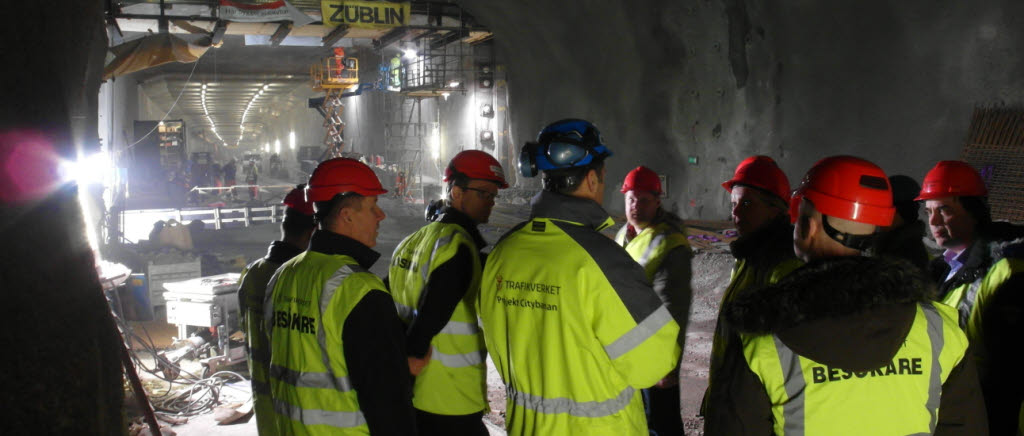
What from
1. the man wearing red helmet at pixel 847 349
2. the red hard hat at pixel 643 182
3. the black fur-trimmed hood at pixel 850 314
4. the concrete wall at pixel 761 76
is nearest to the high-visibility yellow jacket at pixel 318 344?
the man wearing red helmet at pixel 847 349

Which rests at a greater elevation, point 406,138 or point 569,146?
point 406,138

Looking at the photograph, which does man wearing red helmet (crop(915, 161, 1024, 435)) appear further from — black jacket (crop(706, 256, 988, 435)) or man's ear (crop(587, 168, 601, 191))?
man's ear (crop(587, 168, 601, 191))

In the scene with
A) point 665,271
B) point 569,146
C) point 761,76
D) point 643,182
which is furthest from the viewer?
point 761,76

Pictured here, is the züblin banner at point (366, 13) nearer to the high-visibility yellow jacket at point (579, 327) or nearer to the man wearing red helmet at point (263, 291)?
the man wearing red helmet at point (263, 291)

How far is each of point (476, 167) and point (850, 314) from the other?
2.07 meters

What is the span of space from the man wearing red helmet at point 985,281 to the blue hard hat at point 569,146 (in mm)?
1722

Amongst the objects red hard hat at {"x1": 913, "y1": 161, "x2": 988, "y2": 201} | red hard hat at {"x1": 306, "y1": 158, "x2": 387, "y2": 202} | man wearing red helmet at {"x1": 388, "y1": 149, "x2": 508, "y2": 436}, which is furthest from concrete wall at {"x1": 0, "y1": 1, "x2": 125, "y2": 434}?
red hard hat at {"x1": 913, "y1": 161, "x2": 988, "y2": 201}

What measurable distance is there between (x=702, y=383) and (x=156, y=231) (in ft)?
38.7

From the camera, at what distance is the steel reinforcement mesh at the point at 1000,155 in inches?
332

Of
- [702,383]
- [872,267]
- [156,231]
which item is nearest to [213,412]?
[702,383]

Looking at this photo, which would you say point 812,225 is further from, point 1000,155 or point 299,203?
point 1000,155

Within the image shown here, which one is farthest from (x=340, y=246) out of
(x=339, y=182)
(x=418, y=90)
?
(x=418, y=90)

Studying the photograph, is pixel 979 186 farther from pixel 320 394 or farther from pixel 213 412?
pixel 213 412

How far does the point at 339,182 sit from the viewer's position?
270cm
